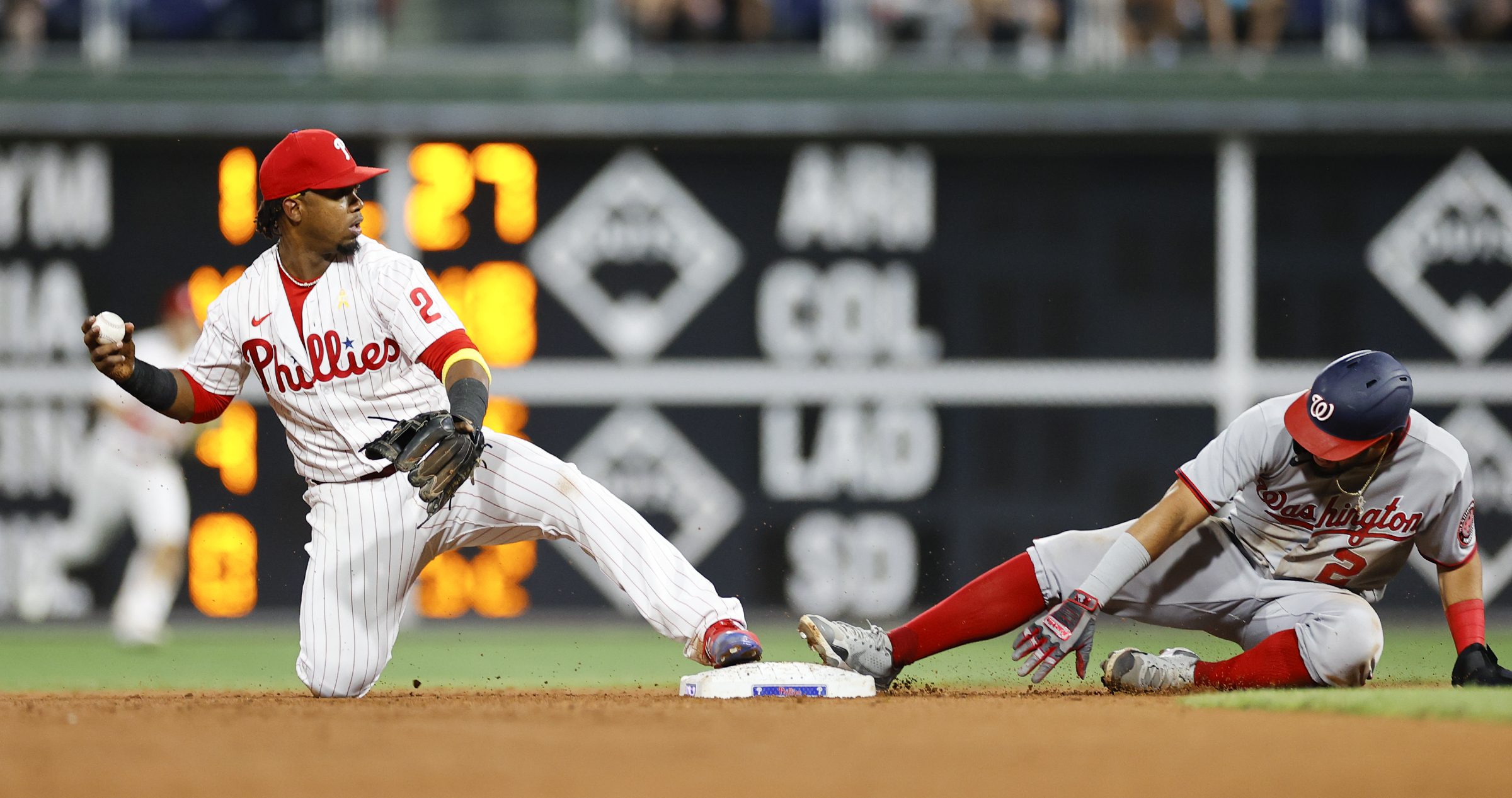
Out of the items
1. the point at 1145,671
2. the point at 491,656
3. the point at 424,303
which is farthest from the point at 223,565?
the point at 1145,671

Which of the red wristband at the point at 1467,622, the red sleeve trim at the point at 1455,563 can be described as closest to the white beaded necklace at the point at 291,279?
the red sleeve trim at the point at 1455,563

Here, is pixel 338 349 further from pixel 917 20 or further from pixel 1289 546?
pixel 917 20

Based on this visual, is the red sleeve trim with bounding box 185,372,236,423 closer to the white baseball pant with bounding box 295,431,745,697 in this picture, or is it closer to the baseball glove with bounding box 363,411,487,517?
the white baseball pant with bounding box 295,431,745,697

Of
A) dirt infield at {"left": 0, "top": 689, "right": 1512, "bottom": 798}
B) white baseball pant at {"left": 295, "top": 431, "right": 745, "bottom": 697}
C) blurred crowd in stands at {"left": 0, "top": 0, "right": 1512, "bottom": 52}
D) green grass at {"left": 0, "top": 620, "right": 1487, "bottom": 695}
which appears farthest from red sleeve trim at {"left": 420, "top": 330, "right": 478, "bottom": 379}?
blurred crowd in stands at {"left": 0, "top": 0, "right": 1512, "bottom": 52}

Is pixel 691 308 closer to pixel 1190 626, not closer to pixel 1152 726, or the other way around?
pixel 1190 626

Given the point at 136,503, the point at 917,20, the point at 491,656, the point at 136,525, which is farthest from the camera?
the point at 917,20

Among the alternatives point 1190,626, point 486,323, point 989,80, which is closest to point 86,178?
point 486,323
